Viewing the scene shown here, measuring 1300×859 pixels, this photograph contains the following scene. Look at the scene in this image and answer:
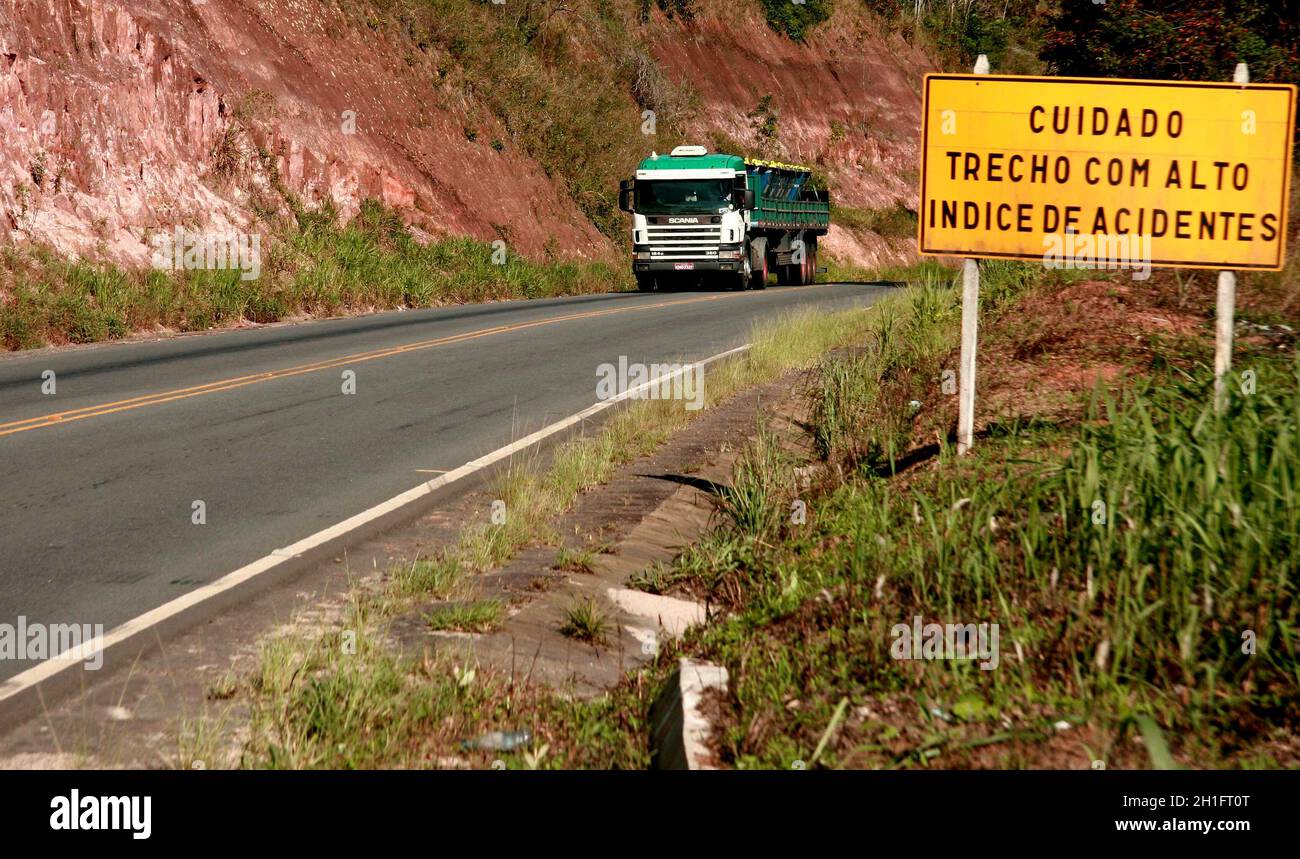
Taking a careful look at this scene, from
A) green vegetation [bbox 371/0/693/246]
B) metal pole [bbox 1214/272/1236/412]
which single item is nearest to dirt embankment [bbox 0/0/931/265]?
green vegetation [bbox 371/0/693/246]

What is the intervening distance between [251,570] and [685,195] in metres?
27.6

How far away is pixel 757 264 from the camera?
35094 mm

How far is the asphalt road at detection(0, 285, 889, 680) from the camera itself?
7125 millimetres

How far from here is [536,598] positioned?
6469 mm

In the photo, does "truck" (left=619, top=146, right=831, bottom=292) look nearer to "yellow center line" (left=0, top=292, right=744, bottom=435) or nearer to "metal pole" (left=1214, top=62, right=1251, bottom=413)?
"yellow center line" (left=0, top=292, right=744, bottom=435)

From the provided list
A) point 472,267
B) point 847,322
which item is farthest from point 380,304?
point 847,322

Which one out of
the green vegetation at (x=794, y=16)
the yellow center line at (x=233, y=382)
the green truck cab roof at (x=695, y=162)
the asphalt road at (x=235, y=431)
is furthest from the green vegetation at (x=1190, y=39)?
the green vegetation at (x=794, y=16)

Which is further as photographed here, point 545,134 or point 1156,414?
point 545,134

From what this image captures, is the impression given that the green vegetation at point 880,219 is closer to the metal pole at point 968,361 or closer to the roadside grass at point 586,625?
the metal pole at point 968,361

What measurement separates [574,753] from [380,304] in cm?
2300

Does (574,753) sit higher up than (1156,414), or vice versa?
(1156,414)

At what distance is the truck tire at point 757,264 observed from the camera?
1368 inches

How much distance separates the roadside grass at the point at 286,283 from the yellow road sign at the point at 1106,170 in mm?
14202
